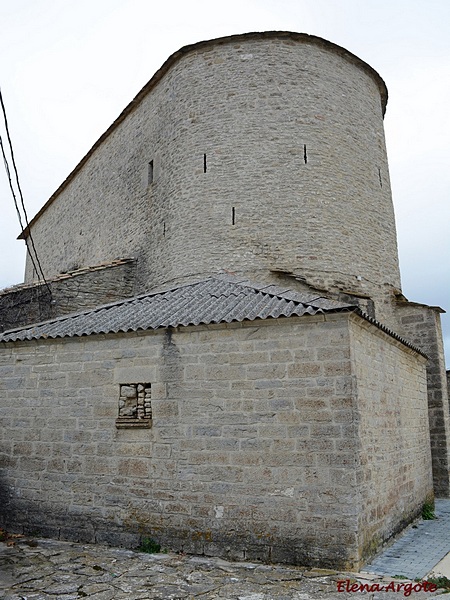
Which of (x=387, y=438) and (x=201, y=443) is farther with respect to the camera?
(x=387, y=438)

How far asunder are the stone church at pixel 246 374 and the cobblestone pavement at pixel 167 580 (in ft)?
1.05

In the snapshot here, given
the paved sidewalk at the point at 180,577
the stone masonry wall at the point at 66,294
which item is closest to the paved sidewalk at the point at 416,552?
the paved sidewalk at the point at 180,577

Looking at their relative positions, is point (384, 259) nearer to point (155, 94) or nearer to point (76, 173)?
point (155, 94)

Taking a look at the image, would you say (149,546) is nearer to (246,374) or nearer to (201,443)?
(201,443)

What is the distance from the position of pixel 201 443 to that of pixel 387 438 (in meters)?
2.47

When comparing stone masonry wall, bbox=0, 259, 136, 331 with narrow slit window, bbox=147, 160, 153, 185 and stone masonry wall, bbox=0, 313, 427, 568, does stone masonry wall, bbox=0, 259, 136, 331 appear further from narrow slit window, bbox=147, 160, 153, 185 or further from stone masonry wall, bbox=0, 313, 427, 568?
stone masonry wall, bbox=0, 313, 427, 568

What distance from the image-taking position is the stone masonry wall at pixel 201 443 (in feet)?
18.7

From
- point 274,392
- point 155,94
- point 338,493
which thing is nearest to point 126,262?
point 155,94

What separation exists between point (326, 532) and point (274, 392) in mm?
1507

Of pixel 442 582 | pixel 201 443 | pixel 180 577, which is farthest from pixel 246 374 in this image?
pixel 442 582

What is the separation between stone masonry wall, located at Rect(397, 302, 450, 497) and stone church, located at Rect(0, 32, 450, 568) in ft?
0.13

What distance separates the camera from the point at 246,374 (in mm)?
6203

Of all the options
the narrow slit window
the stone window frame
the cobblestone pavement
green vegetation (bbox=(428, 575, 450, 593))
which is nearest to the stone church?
the stone window frame

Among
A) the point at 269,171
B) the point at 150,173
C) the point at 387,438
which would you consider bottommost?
the point at 387,438
